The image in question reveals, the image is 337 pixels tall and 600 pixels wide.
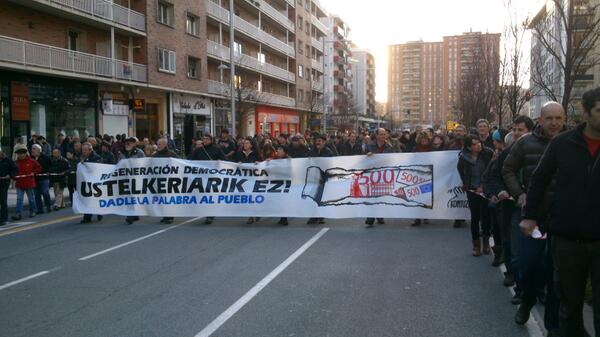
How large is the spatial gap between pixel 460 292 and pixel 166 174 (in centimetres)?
778

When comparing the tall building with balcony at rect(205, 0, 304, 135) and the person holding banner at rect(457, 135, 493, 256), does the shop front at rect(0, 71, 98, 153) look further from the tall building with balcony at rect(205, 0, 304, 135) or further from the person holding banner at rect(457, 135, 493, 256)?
the person holding banner at rect(457, 135, 493, 256)

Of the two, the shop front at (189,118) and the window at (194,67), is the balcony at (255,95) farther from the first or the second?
the window at (194,67)

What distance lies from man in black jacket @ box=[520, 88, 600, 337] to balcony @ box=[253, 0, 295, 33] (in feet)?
163

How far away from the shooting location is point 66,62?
26.7 metres

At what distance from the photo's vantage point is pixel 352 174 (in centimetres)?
1168

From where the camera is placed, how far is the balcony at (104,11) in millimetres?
25969

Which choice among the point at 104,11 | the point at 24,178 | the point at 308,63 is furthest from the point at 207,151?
the point at 308,63

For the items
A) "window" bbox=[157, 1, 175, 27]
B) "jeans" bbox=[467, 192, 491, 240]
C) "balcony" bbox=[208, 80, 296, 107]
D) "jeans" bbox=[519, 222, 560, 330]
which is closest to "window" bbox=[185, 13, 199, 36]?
"window" bbox=[157, 1, 175, 27]

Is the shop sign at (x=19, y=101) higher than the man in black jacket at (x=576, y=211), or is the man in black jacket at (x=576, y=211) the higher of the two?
the shop sign at (x=19, y=101)

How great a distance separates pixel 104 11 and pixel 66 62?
3931mm

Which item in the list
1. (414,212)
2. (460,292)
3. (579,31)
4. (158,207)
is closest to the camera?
(460,292)

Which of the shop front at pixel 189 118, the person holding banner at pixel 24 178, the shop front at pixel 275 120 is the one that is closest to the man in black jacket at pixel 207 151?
the person holding banner at pixel 24 178

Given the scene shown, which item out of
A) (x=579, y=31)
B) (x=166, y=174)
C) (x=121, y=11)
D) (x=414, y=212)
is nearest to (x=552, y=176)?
(x=414, y=212)

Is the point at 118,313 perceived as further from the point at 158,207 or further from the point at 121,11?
the point at 121,11
